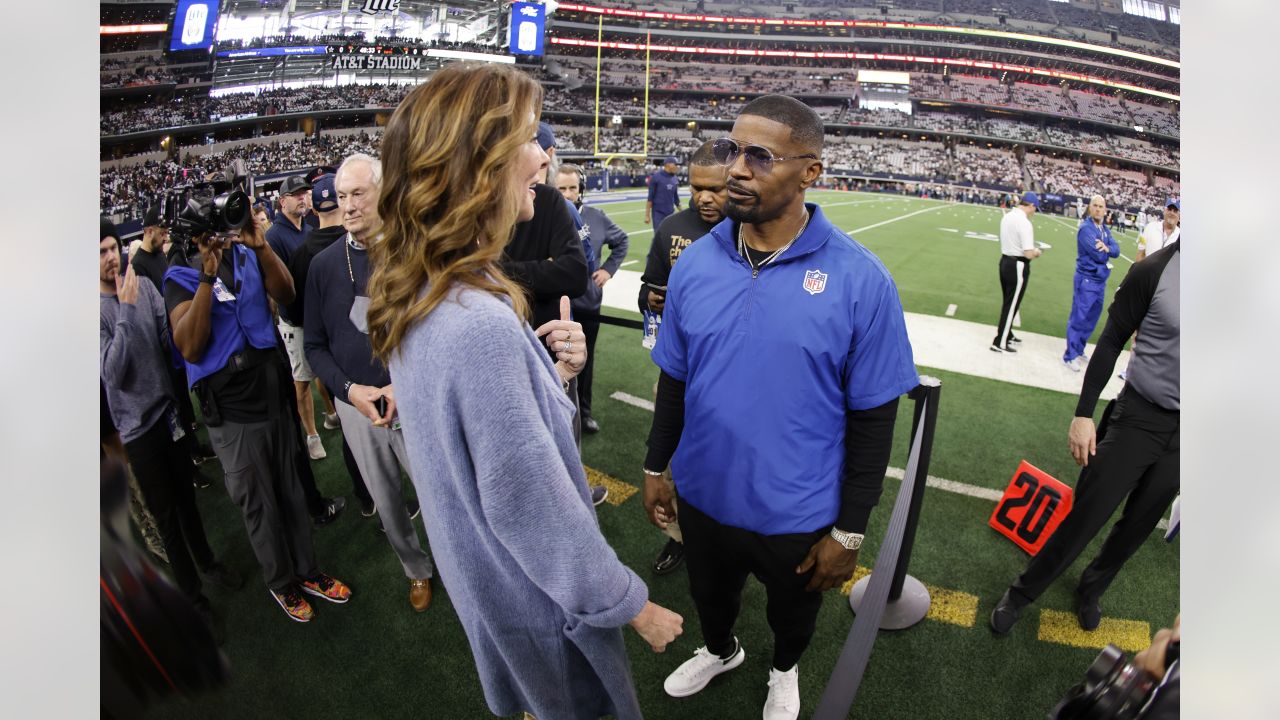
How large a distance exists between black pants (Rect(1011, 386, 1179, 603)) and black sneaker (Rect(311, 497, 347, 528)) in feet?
12.8

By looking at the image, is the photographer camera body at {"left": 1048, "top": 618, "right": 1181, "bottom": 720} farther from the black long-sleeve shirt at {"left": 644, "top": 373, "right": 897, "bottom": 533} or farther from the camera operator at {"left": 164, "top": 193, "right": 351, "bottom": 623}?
the camera operator at {"left": 164, "top": 193, "right": 351, "bottom": 623}

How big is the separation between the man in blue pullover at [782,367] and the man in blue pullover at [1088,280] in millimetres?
6505

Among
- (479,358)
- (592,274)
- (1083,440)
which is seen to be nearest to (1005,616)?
(1083,440)

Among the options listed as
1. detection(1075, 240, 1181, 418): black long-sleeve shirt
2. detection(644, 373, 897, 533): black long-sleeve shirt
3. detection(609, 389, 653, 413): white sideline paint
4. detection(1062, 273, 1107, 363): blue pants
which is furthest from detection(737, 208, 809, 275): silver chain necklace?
detection(1062, 273, 1107, 363): blue pants

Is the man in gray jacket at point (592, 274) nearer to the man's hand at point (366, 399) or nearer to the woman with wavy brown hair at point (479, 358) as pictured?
the man's hand at point (366, 399)

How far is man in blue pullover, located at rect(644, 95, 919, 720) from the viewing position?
178 centimetres

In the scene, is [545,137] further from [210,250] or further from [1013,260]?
[1013,260]

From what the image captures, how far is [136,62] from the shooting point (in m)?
16.0

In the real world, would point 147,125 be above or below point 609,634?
above

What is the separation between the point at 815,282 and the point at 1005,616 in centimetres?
A: 219

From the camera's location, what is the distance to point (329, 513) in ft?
12.4
